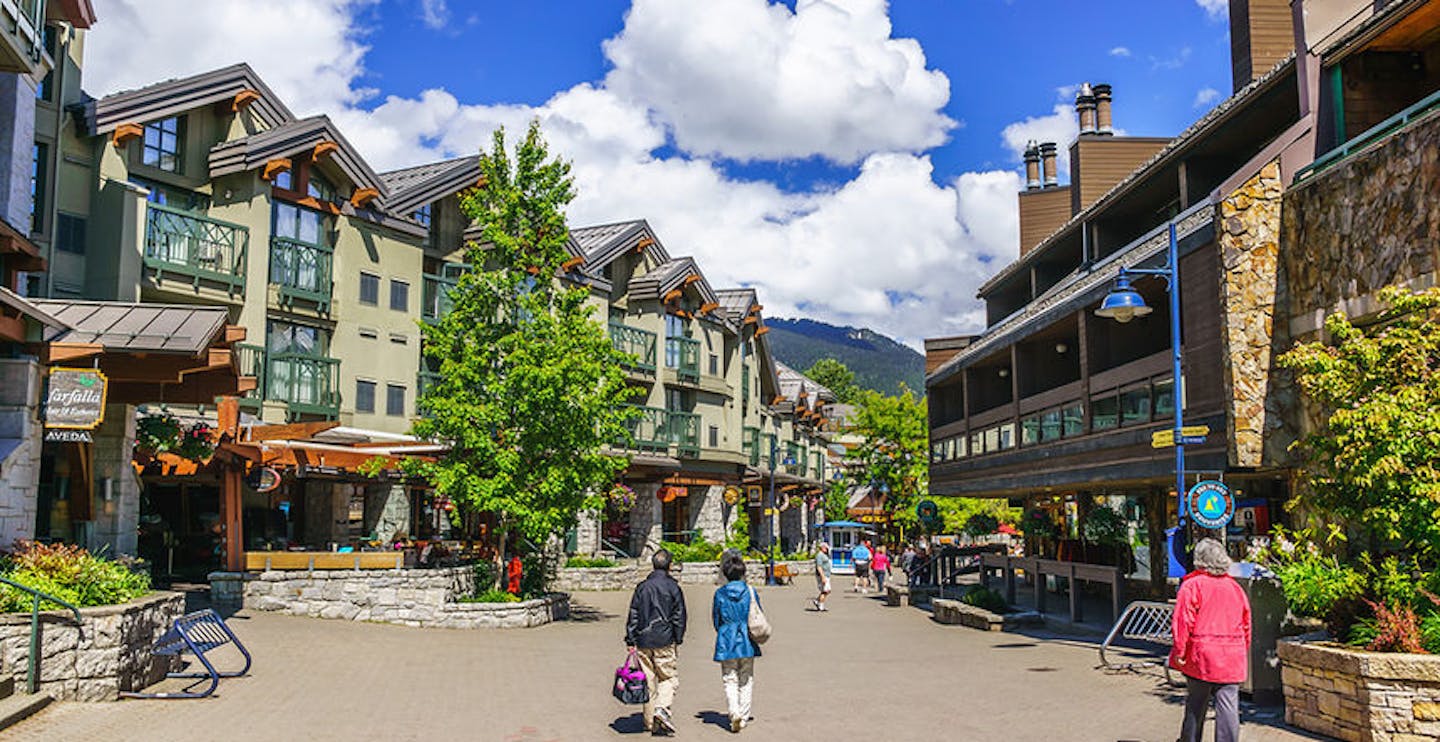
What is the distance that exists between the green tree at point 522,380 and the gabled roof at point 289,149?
6.82 metres

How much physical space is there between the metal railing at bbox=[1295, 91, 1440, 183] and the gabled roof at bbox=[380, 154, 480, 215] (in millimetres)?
22383

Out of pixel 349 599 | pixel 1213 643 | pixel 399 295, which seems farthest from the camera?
pixel 399 295

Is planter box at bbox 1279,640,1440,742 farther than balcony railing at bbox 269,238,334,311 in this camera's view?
No

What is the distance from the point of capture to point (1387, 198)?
14.0 m

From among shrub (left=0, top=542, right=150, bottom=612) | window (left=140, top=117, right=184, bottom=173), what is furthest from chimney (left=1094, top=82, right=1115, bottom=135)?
shrub (left=0, top=542, right=150, bottom=612)

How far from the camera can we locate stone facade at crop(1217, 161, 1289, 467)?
15805mm

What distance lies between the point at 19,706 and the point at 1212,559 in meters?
10.3

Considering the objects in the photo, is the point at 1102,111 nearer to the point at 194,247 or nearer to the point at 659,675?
the point at 194,247

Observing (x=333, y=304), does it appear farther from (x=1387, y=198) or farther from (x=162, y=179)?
(x=1387, y=198)

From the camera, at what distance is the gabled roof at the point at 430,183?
32125 millimetres

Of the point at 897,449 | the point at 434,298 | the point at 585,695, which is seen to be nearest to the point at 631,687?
the point at 585,695

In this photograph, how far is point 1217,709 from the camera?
29.1ft

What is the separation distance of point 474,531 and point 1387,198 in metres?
23.3

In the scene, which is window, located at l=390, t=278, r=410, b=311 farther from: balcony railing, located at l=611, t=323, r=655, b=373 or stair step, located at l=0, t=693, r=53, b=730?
stair step, located at l=0, t=693, r=53, b=730
